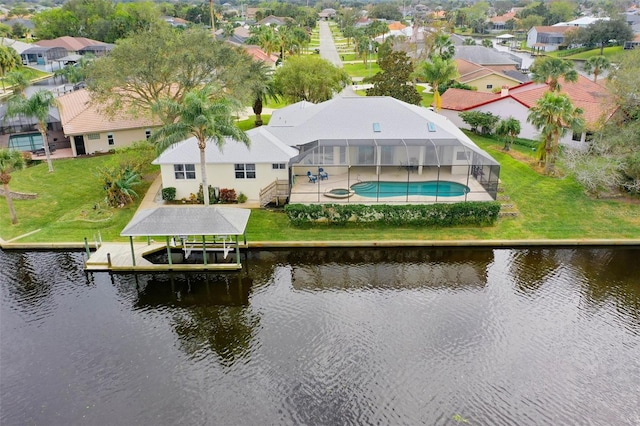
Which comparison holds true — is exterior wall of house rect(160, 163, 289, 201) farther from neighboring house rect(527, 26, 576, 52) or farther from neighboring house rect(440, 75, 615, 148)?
neighboring house rect(527, 26, 576, 52)

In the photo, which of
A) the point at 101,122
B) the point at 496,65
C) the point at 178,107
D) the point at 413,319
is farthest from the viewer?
the point at 496,65

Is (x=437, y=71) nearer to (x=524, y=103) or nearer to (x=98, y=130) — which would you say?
(x=524, y=103)

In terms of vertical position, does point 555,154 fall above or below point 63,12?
below

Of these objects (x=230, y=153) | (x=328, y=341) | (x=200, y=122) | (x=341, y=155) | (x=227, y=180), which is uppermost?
(x=200, y=122)

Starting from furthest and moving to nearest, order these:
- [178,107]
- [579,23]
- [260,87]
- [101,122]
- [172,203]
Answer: [579,23], [260,87], [101,122], [172,203], [178,107]

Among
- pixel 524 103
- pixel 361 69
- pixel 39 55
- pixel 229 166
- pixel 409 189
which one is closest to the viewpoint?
pixel 229 166

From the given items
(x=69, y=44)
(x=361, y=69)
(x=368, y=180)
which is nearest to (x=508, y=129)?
(x=368, y=180)

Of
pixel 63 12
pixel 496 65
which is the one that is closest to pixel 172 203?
pixel 496 65

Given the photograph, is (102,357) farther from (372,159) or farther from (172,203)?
(372,159)
